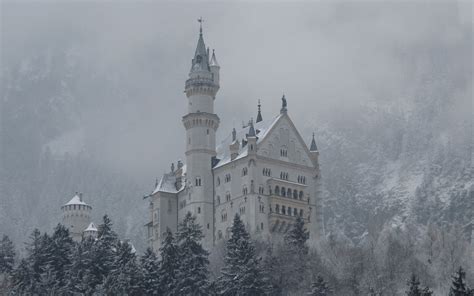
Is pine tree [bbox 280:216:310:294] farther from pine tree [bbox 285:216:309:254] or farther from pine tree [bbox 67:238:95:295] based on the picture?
pine tree [bbox 67:238:95:295]

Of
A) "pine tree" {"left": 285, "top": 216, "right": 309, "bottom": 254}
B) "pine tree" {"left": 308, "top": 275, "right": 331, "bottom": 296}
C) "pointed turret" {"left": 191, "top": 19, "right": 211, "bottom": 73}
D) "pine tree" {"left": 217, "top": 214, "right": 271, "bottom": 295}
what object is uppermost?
"pointed turret" {"left": 191, "top": 19, "right": 211, "bottom": 73}

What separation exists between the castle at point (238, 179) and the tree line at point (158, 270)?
2520 centimetres

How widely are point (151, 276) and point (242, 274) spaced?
7590 mm

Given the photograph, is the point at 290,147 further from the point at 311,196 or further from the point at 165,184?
the point at 165,184

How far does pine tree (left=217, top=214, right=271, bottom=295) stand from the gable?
1435 inches

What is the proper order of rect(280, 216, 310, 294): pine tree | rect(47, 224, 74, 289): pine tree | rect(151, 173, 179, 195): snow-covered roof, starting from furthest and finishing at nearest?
rect(151, 173, 179, 195): snow-covered roof → rect(280, 216, 310, 294): pine tree → rect(47, 224, 74, 289): pine tree

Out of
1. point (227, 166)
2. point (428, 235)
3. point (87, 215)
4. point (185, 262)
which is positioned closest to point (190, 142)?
point (227, 166)

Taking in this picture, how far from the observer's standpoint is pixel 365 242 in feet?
459

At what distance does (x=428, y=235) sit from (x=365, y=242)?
21.8 ft

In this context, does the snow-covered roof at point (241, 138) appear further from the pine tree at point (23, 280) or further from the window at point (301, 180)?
the pine tree at point (23, 280)

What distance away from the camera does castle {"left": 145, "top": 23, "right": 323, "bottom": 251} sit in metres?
152

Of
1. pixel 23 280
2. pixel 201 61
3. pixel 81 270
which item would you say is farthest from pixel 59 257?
pixel 201 61

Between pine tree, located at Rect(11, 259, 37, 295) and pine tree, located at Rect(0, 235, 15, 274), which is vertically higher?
pine tree, located at Rect(0, 235, 15, 274)

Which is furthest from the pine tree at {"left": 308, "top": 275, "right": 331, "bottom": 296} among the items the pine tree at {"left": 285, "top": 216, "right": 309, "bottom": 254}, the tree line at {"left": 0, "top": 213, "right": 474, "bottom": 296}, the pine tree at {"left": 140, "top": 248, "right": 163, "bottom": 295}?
the pine tree at {"left": 140, "top": 248, "right": 163, "bottom": 295}
